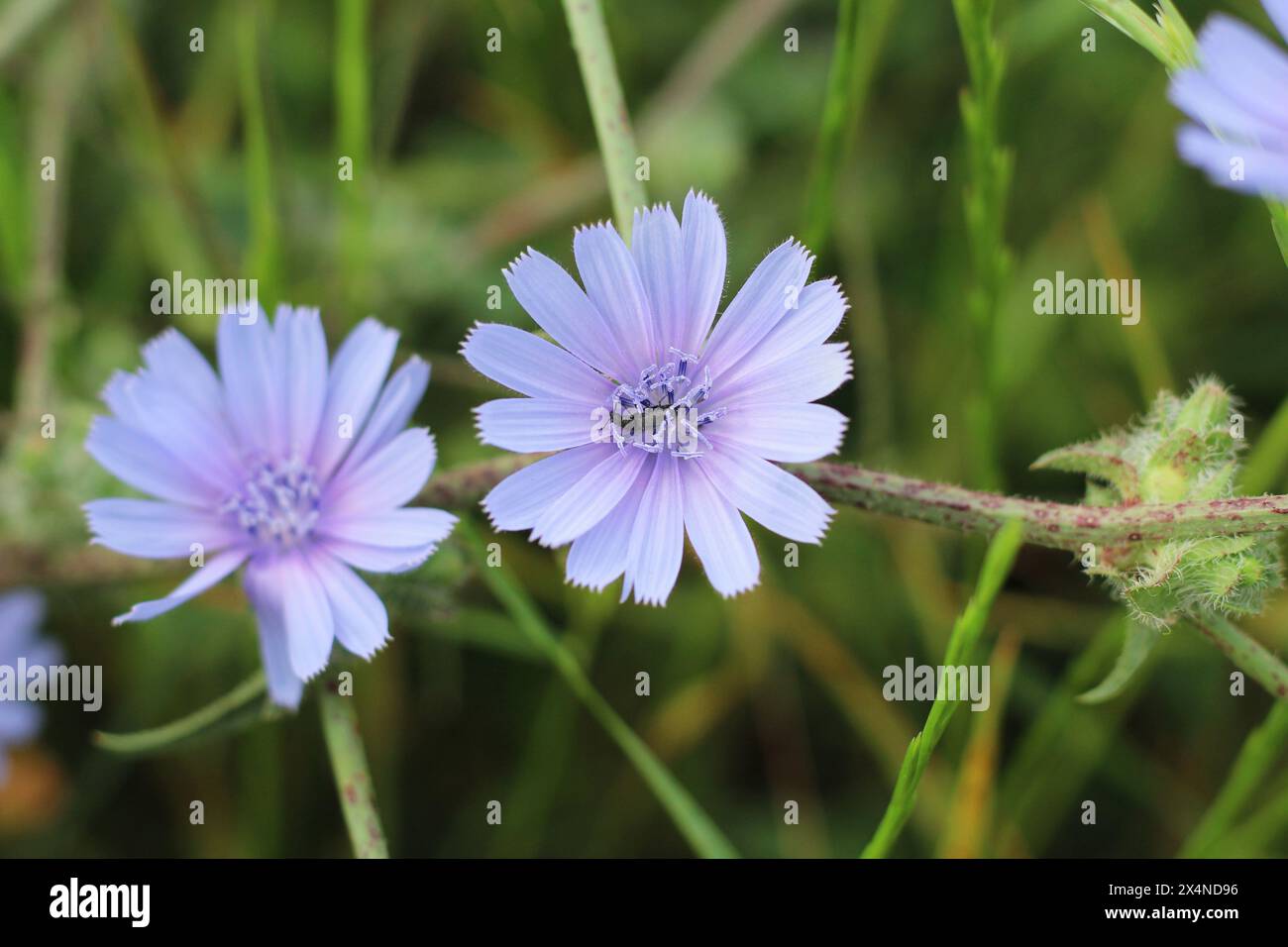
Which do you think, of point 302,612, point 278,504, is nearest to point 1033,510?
point 302,612

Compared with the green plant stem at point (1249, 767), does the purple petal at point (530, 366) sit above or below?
above

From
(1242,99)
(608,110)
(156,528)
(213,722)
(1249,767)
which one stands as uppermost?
(608,110)

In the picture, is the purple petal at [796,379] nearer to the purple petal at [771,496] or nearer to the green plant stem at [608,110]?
the purple petal at [771,496]

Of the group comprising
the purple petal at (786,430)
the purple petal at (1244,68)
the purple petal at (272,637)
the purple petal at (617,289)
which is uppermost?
the purple petal at (1244,68)

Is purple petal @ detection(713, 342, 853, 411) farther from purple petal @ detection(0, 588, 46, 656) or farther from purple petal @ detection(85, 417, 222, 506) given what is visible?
purple petal @ detection(0, 588, 46, 656)

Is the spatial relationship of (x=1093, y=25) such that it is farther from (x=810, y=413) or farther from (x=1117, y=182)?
(x=810, y=413)

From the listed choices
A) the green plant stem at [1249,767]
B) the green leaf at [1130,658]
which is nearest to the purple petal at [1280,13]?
the green leaf at [1130,658]

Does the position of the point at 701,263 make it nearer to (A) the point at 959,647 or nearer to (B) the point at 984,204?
(A) the point at 959,647
